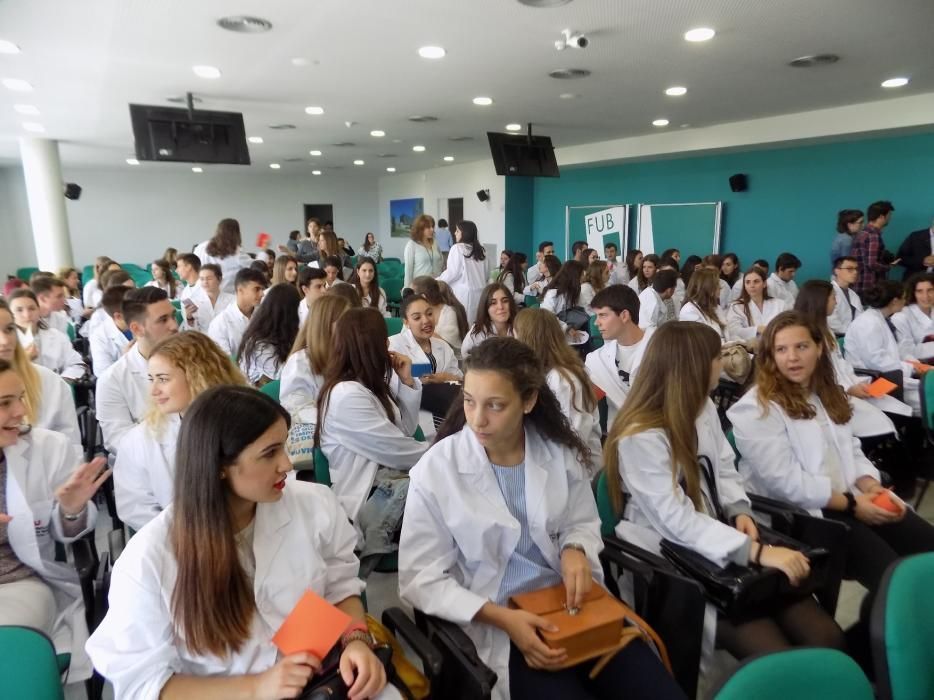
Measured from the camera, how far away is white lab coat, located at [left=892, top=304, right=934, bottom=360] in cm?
446

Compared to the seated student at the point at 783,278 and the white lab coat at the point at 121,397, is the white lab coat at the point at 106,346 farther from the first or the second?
the seated student at the point at 783,278

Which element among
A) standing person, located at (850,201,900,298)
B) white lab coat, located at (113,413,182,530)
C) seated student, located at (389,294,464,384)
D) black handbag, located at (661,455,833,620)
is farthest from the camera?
standing person, located at (850,201,900,298)

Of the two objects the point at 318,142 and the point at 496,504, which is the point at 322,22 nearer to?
the point at 496,504

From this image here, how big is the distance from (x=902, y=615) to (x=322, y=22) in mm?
4506

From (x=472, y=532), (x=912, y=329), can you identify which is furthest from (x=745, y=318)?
(x=472, y=532)

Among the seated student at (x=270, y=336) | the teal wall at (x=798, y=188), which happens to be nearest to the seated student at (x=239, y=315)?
the seated student at (x=270, y=336)

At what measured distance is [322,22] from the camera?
13.6ft

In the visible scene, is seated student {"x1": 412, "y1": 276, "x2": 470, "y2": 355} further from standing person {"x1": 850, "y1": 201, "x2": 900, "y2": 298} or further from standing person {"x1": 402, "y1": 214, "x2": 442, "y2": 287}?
standing person {"x1": 850, "y1": 201, "x2": 900, "y2": 298}

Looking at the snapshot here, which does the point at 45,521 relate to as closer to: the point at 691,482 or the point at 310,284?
the point at 691,482

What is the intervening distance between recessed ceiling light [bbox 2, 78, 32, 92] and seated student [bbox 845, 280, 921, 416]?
26.0ft

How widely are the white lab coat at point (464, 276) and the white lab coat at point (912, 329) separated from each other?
12.4ft

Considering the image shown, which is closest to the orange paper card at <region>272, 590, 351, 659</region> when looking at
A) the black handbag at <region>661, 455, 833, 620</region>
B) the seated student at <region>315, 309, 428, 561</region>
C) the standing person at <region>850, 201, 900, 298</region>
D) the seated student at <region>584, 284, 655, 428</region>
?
the seated student at <region>315, 309, 428, 561</region>

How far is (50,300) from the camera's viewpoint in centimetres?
472

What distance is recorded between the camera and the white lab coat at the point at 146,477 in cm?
212
